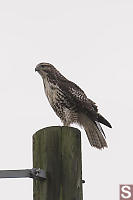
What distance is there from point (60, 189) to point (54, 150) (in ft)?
0.80

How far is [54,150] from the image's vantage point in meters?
2.94

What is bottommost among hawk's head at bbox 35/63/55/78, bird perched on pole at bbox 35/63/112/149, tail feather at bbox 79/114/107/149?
tail feather at bbox 79/114/107/149

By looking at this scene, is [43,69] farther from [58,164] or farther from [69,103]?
[58,164]

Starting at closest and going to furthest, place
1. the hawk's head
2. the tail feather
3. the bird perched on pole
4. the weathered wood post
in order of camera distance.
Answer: the weathered wood post, the tail feather, the bird perched on pole, the hawk's head

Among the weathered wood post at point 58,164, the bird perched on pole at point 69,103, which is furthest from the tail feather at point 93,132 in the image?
the weathered wood post at point 58,164

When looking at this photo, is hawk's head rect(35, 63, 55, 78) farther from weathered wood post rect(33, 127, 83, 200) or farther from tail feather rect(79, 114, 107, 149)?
weathered wood post rect(33, 127, 83, 200)

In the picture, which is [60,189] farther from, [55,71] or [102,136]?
[55,71]

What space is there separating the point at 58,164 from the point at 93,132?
3.61 meters

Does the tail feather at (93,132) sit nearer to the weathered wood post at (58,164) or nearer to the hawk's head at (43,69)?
the hawk's head at (43,69)

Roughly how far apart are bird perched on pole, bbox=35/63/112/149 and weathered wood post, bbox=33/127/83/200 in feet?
11.6

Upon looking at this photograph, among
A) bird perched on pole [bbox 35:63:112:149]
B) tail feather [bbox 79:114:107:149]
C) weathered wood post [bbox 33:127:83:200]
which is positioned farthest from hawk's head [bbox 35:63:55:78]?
weathered wood post [bbox 33:127:83:200]

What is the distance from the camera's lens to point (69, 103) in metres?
6.84

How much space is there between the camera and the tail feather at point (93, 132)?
6156 mm

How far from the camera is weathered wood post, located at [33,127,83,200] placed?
2.85 meters
